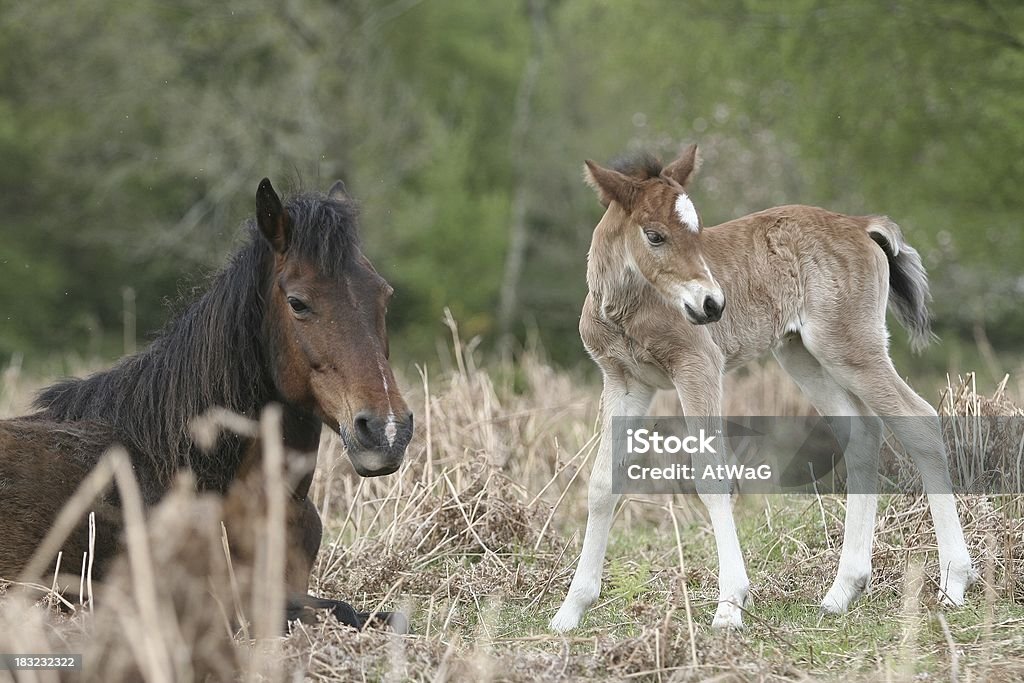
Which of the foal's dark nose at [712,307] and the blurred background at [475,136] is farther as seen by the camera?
the blurred background at [475,136]

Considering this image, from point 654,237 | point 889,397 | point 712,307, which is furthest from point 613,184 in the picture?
point 889,397

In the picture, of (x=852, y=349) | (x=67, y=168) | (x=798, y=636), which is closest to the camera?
(x=798, y=636)

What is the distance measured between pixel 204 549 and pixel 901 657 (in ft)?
8.63

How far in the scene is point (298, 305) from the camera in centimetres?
489

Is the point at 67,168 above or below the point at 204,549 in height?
above

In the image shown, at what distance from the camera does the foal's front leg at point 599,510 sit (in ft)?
17.4

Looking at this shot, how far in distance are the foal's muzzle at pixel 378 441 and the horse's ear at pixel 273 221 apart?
3.05 feet

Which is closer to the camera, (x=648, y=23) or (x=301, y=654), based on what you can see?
(x=301, y=654)

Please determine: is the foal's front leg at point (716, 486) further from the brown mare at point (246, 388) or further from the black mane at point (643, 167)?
the brown mare at point (246, 388)

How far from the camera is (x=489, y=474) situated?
22.3 feet

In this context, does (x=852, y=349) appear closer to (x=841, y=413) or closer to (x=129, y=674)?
(x=841, y=413)

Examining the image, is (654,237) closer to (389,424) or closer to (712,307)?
(712,307)

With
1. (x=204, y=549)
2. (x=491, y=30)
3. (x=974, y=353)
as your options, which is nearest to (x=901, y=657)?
(x=204, y=549)

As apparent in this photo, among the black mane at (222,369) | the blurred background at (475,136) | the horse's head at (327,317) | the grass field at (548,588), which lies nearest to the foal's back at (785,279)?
the grass field at (548,588)
